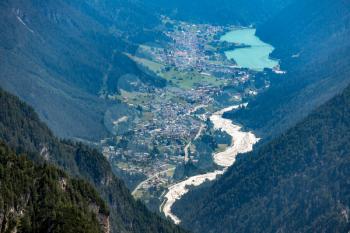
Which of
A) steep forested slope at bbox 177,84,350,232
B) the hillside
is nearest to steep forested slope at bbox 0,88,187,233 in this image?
steep forested slope at bbox 177,84,350,232

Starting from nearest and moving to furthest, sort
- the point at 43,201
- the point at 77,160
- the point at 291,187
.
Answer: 1. the point at 43,201
2. the point at 291,187
3. the point at 77,160

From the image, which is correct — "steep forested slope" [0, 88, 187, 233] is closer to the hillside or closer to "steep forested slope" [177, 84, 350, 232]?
"steep forested slope" [177, 84, 350, 232]

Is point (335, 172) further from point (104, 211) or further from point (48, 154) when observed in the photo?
point (104, 211)

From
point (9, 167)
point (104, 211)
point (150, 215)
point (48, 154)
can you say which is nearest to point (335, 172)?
point (150, 215)

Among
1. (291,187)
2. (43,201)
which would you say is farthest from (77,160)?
(43,201)

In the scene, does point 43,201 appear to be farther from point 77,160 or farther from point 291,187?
point 291,187

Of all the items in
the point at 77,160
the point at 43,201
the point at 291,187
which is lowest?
the point at 43,201

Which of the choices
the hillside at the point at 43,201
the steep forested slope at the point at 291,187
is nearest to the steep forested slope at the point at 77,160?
the steep forested slope at the point at 291,187

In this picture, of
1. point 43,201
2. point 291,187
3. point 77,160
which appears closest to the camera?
point 43,201
